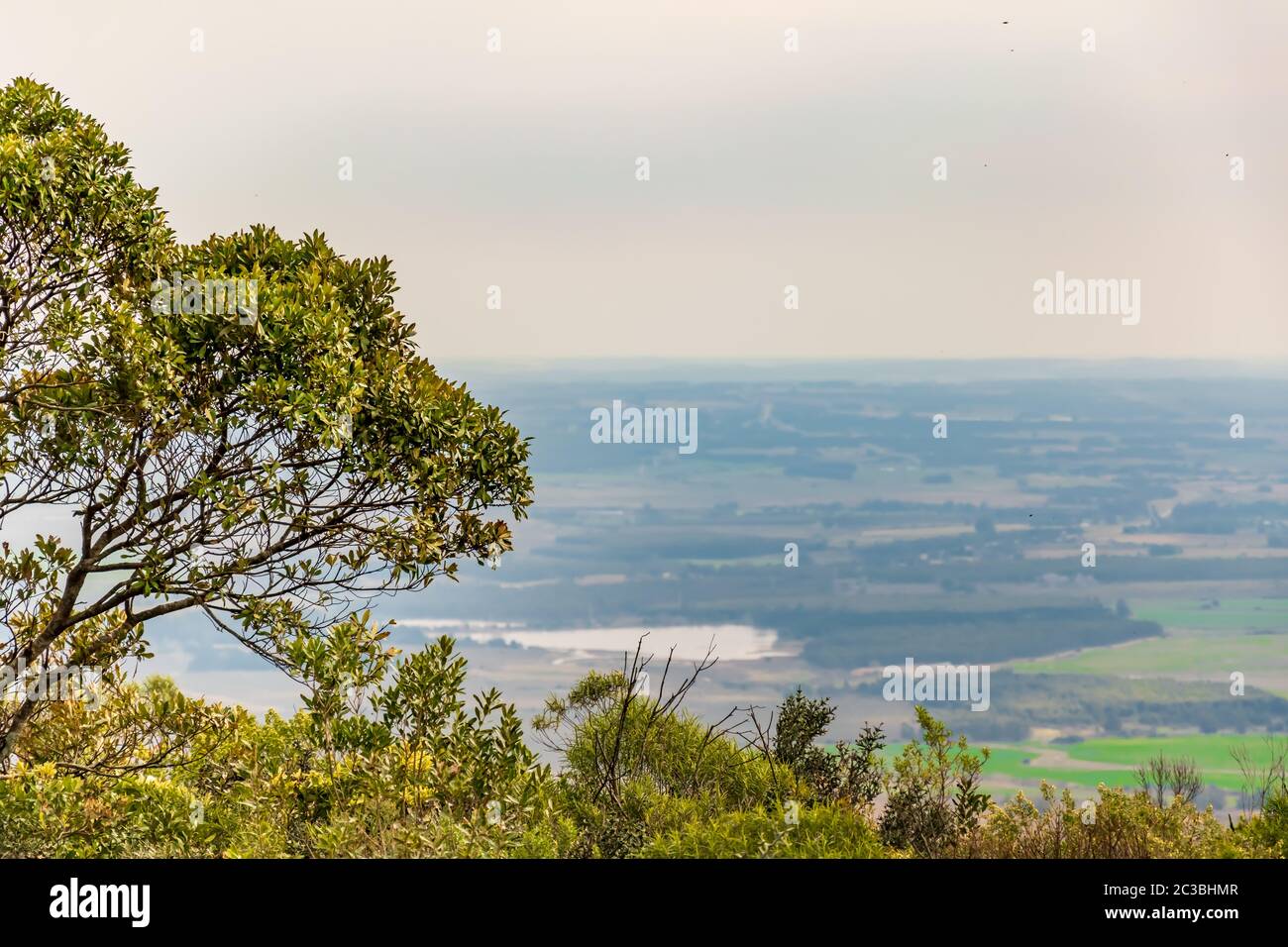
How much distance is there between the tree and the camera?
766cm

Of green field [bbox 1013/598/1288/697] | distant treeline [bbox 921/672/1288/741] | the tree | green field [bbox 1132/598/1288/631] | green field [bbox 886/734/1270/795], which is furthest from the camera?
green field [bbox 1132/598/1288/631]

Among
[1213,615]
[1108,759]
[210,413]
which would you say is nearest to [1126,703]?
[1213,615]

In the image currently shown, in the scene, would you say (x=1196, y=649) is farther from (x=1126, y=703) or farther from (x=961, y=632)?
(x=961, y=632)

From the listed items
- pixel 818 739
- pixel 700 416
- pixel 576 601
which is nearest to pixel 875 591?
pixel 700 416

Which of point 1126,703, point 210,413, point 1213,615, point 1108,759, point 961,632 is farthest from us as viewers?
point 961,632

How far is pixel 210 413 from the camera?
767 centimetres

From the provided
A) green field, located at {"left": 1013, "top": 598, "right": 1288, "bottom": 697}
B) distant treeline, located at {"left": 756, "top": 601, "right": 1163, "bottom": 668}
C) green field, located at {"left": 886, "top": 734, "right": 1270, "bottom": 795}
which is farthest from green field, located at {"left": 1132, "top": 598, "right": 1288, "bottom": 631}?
green field, located at {"left": 886, "top": 734, "right": 1270, "bottom": 795}

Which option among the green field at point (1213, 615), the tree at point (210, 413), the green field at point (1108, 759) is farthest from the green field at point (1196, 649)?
the tree at point (210, 413)

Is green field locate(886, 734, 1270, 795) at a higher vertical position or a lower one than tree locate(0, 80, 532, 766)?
lower

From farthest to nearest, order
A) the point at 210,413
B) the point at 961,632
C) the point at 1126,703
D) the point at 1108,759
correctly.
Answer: the point at 961,632
the point at 1126,703
the point at 1108,759
the point at 210,413

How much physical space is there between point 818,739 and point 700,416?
110 ft

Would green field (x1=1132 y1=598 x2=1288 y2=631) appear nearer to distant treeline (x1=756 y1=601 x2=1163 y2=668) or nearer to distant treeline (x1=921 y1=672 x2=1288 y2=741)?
distant treeline (x1=756 y1=601 x2=1163 y2=668)

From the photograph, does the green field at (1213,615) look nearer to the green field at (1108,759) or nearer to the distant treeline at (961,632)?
the distant treeline at (961,632)
